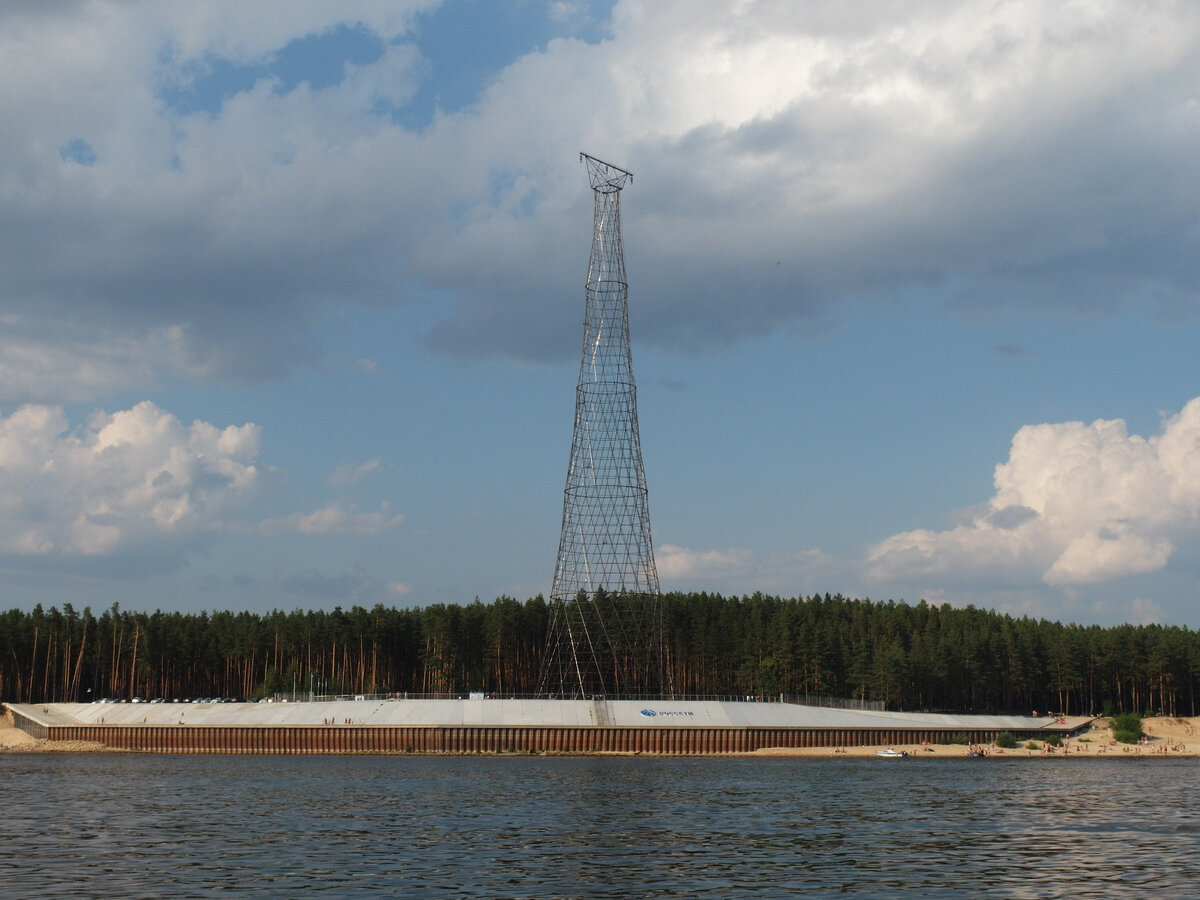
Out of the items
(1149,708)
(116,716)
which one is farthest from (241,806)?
(1149,708)

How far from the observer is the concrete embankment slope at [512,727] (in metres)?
137

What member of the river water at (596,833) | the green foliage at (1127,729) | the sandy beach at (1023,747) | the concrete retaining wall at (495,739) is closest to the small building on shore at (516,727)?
the concrete retaining wall at (495,739)

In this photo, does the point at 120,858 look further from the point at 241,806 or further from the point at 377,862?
the point at 241,806

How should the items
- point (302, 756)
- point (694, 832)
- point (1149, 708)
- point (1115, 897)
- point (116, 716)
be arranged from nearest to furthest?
point (1115, 897) < point (694, 832) < point (302, 756) < point (116, 716) < point (1149, 708)

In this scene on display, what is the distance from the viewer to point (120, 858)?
53.0 meters

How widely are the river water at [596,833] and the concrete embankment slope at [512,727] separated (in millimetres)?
27990

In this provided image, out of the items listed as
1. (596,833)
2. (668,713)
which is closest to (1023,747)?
(668,713)

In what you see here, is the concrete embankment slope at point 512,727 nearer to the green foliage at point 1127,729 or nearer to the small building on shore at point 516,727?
the small building on shore at point 516,727

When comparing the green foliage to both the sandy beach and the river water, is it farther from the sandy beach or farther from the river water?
the river water

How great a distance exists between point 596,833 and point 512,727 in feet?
253

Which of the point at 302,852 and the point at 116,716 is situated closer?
the point at 302,852

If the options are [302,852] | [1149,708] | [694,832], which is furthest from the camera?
[1149,708]

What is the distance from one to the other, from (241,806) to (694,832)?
29492mm

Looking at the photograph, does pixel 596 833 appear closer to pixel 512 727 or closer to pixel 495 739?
pixel 512 727
